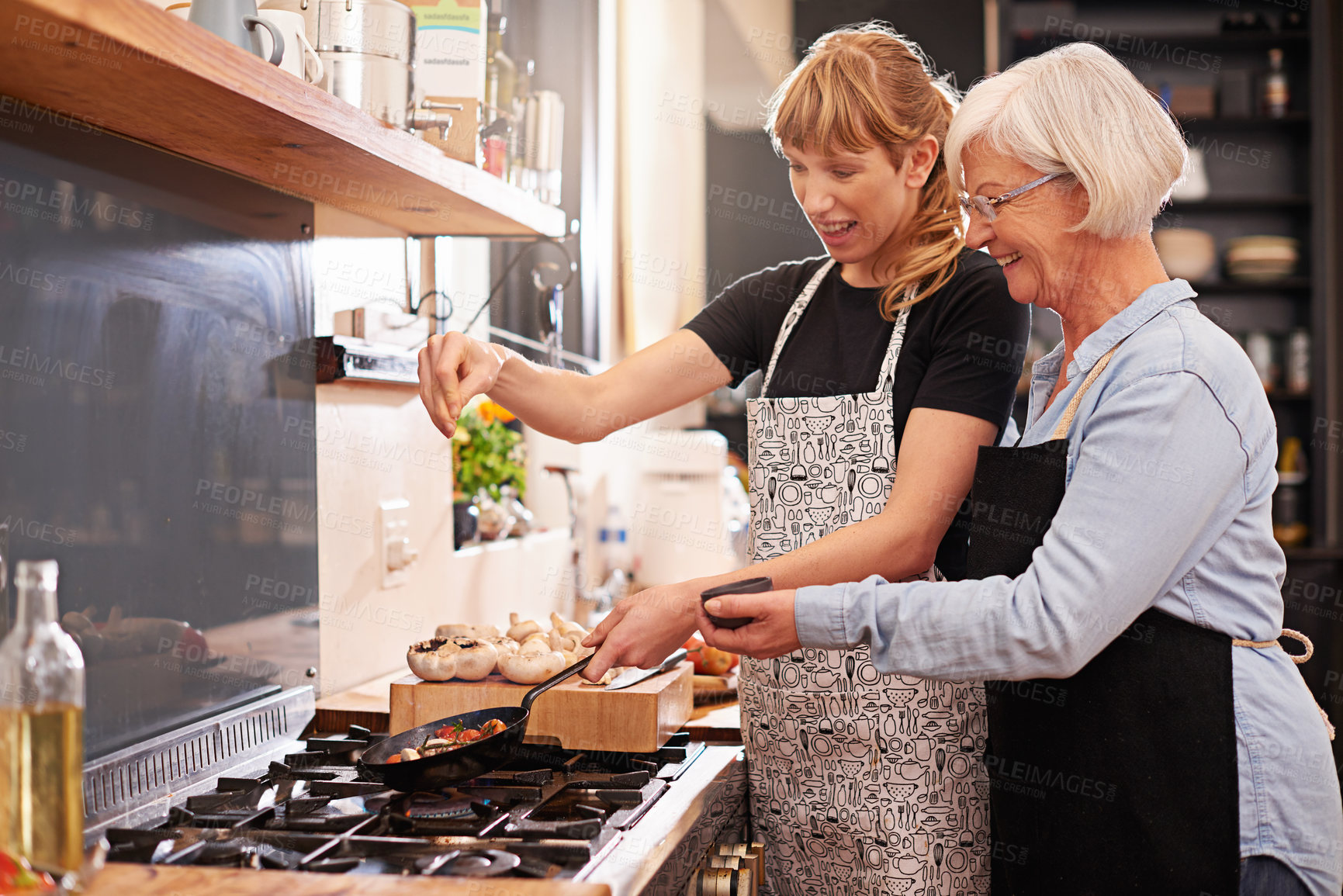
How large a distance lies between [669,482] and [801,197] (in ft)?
6.29

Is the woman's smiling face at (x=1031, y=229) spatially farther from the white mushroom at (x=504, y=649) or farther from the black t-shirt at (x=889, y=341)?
the white mushroom at (x=504, y=649)

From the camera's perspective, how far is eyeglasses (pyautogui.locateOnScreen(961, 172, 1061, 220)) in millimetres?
1100

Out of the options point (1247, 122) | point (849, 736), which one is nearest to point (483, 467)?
point (849, 736)

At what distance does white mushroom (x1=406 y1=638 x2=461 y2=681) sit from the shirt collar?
83 centimetres

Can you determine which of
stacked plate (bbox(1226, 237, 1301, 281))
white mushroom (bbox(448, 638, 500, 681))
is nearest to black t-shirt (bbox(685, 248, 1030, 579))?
white mushroom (bbox(448, 638, 500, 681))

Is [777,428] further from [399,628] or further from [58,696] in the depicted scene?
[58,696]

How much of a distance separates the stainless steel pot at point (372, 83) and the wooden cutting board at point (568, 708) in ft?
2.29

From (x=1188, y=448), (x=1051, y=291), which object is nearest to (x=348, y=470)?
(x=1051, y=291)

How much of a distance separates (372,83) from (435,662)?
2.32 feet

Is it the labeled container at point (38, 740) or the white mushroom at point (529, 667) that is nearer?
the labeled container at point (38, 740)

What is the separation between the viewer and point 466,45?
165 centimetres

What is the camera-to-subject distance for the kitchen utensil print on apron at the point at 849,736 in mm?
1367

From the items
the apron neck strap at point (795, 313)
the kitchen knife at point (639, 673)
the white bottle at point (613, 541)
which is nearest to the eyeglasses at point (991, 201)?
the apron neck strap at point (795, 313)

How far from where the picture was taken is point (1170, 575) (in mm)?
1000
